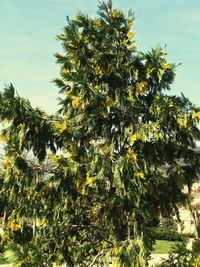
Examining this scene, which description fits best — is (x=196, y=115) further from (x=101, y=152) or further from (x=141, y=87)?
(x=101, y=152)

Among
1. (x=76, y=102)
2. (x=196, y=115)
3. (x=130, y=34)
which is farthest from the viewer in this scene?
(x=130, y=34)

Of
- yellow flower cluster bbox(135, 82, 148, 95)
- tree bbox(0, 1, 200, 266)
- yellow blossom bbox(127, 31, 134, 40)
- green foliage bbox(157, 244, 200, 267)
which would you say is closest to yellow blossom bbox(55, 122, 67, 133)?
tree bbox(0, 1, 200, 266)

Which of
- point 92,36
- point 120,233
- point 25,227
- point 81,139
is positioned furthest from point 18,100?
point 120,233

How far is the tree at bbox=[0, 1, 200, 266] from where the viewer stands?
10352mm

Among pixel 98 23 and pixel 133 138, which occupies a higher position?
pixel 98 23

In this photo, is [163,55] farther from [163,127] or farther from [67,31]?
[67,31]

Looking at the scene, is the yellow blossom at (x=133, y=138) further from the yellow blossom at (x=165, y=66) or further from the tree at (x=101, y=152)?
the yellow blossom at (x=165, y=66)

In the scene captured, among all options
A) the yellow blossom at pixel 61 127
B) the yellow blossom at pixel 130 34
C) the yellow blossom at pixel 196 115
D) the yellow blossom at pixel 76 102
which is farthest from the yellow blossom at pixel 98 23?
the yellow blossom at pixel 196 115

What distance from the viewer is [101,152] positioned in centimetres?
1055

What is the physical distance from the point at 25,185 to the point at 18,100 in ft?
7.38

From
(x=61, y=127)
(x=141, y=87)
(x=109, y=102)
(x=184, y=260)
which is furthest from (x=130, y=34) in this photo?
(x=184, y=260)

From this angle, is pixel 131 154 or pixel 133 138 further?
pixel 133 138

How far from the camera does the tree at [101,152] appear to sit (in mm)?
10352

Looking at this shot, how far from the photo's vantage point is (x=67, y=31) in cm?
1137
